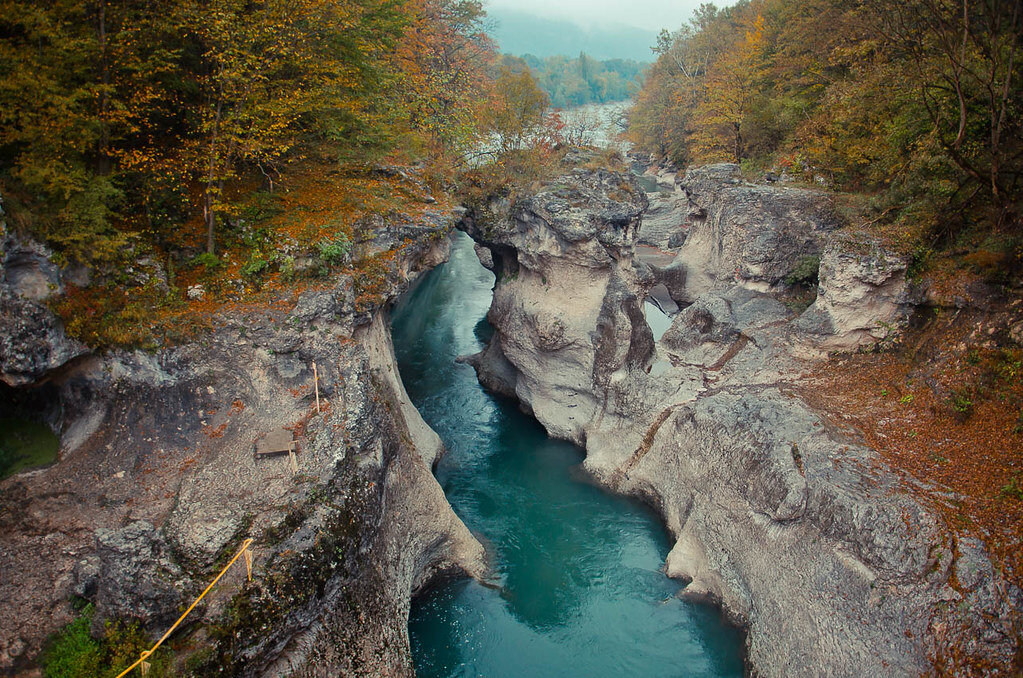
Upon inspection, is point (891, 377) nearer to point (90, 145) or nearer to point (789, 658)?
point (789, 658)

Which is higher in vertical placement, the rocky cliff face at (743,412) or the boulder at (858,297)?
the boulder at (858,297)

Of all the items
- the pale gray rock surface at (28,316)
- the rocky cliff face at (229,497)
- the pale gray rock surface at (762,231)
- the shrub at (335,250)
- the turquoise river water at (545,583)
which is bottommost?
the turquoise river water at (545,583)

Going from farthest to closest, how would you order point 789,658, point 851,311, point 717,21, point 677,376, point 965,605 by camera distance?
point 717,21
point 677,376
point 851,311
point 789,658
point 965,605

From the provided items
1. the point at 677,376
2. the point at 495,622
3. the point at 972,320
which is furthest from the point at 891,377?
the point at 495,622

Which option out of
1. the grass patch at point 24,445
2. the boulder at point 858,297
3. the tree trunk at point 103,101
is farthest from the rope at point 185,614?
the boulder at point 858,297

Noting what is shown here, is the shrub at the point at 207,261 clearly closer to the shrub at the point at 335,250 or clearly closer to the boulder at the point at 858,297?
the shrub at the point at 335,250

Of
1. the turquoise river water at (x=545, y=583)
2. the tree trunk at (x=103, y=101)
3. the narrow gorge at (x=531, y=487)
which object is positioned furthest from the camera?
the turquoise river water at (x=545, y=583)

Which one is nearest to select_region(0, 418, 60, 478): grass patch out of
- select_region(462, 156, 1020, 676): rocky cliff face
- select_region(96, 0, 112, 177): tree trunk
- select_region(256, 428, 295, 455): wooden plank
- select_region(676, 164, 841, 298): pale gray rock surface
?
select_region(256, 428, 295, 455): wooden plank
